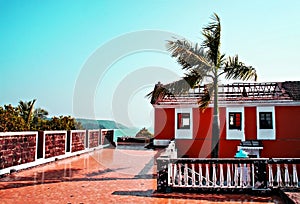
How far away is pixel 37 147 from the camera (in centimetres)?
1325

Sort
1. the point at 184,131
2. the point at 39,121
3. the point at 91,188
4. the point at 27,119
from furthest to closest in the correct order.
Result: 1. the point at 27,119
2. the point at 39,121
3. the point at 184,131
4. the point at 91,188

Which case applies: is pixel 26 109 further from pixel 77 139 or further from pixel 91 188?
pixel 91 188

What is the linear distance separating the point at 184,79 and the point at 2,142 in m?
7.98

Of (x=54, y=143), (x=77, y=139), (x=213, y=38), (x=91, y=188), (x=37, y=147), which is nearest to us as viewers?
(x=91, y=188)

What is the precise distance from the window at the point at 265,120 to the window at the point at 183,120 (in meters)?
5.15

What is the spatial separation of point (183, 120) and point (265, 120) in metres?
5.80

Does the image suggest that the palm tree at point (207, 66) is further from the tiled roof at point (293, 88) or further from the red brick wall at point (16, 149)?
the tiled roof at point (293, 88)

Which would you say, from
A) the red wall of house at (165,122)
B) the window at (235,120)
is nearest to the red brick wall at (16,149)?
the red wall of house at (165,122)

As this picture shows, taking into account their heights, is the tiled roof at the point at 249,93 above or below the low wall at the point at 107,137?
above

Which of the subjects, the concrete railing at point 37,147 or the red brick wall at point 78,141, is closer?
the concrete railing at point 37,147

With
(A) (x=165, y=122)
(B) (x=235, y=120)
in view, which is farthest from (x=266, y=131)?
(A) (x=165, y=122)

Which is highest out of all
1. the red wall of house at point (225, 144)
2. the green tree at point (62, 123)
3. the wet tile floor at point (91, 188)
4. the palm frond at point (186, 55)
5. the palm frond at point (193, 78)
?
the palm frond at point (186, 55)

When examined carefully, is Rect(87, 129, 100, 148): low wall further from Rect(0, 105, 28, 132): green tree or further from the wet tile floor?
the wet tile floor

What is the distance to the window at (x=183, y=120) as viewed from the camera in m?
20.4
